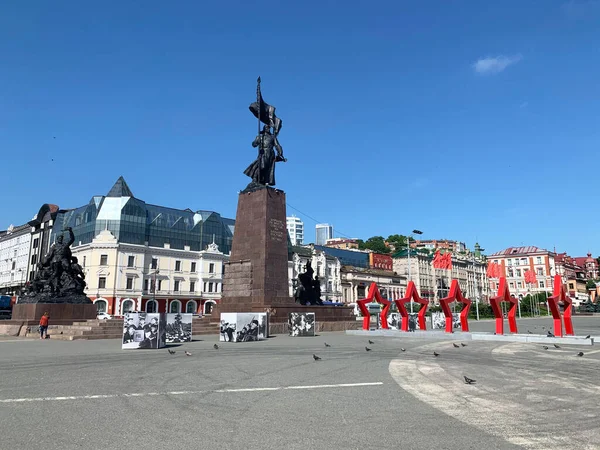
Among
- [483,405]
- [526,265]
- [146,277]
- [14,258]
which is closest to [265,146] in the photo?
[483,405]

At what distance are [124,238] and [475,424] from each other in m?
67.0

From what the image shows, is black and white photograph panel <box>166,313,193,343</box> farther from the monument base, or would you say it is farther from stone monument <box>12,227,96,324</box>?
stone monument <box>12,227,96,324</box>

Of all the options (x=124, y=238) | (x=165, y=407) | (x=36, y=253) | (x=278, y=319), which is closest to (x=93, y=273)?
(x=124, y=238)

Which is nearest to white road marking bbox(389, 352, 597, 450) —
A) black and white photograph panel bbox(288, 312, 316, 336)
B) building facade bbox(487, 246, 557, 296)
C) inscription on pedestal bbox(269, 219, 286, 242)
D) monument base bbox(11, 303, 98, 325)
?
black and white photograph panel bbox(288, 312, 316, 336)

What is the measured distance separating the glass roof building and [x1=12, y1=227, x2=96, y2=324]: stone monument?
38754mm

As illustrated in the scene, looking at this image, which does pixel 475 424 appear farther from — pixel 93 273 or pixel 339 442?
pixel 93 273

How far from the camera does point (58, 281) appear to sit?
29.1m

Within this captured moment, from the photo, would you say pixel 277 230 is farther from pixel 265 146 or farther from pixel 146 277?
pixel 146 277

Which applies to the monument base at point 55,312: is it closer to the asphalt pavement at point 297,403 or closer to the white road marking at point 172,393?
the asphalt pavement at point 297,403

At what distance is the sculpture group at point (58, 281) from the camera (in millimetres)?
28644

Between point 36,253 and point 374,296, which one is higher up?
point 36,253

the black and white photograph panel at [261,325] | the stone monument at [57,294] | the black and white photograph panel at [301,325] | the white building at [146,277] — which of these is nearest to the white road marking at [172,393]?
the black and white photograph panel at [261,325]

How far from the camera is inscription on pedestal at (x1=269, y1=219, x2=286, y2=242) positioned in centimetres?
3081

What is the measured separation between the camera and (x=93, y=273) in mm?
64250
